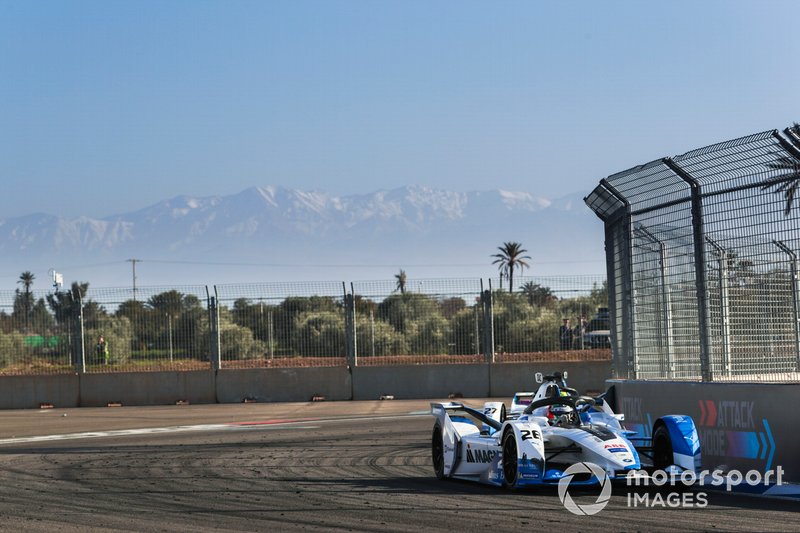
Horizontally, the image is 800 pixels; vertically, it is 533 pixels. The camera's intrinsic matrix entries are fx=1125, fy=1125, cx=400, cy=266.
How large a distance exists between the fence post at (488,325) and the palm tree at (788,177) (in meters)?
16.5

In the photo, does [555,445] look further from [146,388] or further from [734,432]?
[146,388]

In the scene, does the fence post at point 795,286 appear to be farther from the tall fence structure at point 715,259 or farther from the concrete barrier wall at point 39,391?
the concrete barrier wall at point 39,391

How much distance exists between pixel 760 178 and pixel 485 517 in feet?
14.7

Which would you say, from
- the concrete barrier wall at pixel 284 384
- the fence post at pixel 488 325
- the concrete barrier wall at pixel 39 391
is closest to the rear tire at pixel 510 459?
the fence post at pixel 488 325

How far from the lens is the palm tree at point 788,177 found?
10.1 meters

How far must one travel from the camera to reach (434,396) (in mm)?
27438

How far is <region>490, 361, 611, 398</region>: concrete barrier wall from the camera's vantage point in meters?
26.8

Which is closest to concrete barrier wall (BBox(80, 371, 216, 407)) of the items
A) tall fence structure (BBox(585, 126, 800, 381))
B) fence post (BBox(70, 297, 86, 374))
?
fence post (BBox(70, 297, 86, 374))

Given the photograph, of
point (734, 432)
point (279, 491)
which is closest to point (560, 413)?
point (734, 432)

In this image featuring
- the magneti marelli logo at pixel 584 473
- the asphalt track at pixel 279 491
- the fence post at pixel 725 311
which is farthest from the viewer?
the fence post at pixel 725 311

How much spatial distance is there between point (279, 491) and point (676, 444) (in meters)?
3.70

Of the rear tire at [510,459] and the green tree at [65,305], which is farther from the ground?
the green tree at [65,305]

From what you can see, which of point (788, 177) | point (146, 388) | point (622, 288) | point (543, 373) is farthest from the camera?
point (146, 388)

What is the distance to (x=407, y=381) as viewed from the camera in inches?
1084
